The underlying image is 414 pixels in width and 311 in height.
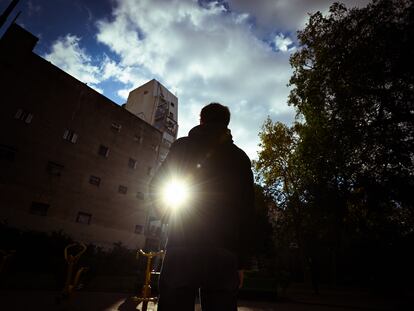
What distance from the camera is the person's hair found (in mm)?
1859

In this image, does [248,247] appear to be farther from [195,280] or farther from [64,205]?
[64,205]

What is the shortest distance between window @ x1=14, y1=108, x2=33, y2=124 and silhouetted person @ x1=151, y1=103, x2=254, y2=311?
20.8 metres

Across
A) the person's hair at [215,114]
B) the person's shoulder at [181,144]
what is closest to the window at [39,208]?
the person's shoulder at [181,144]

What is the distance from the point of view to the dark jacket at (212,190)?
57.6 inches

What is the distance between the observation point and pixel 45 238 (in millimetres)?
14961

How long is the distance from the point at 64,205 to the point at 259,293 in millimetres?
15831

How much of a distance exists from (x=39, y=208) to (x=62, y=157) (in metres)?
4.23

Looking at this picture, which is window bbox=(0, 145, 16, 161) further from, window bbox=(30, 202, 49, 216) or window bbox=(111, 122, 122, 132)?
window bbox=(111, 122, 122, 132)

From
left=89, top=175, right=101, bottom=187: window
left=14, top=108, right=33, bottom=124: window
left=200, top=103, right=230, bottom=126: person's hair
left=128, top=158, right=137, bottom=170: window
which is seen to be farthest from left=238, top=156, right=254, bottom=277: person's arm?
left=128, top=158, right=137, bottom=170: window

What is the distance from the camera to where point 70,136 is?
2066cm

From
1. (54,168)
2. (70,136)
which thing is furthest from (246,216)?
(70,136)

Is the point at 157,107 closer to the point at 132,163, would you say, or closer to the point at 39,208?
the point at 132,163

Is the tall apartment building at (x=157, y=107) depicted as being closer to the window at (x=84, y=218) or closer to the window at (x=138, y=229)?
the window at (x=138, y=229)

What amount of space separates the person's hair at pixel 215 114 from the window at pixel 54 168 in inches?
821
